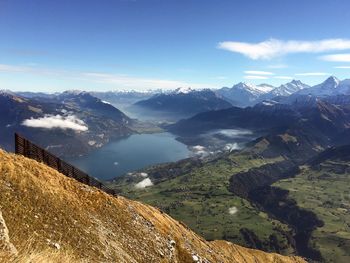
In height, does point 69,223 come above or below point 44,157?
below

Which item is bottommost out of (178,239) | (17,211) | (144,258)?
(178,239)

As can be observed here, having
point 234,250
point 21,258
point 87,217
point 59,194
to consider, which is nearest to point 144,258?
point 87,217

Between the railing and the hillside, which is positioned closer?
the hillside

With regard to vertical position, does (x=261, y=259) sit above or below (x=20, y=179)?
below

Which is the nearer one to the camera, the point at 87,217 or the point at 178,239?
the point at 87,217

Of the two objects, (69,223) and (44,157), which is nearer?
(69,223)

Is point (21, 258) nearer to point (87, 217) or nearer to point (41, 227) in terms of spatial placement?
point (41, 227)

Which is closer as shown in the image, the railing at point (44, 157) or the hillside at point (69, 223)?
the hillside at point (69, 223)

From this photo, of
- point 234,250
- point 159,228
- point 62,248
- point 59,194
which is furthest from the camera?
point 234,250
